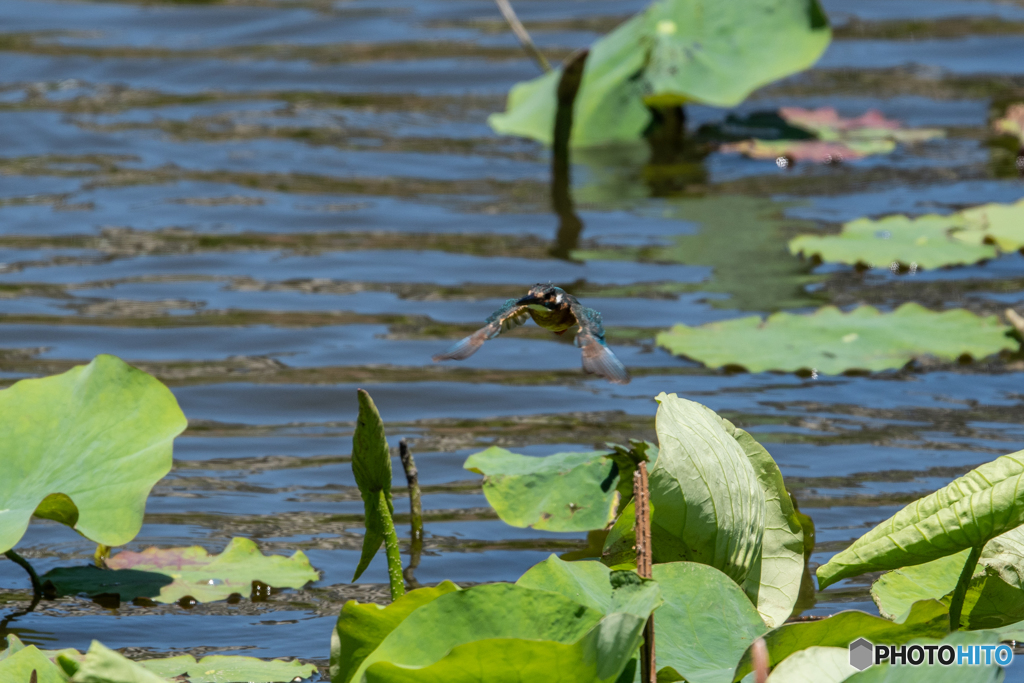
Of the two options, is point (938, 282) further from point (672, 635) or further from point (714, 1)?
point (672, 635)

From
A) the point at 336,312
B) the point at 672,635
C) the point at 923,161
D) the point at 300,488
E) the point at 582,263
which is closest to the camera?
the point at 672,635

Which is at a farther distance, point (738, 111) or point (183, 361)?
point (738, 111)

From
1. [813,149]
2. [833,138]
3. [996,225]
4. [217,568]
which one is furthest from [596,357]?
[833,138]

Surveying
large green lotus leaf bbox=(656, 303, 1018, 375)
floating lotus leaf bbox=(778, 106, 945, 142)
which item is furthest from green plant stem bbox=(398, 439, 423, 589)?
floating lotus leaf bbox=(778, 106, 945, 142)

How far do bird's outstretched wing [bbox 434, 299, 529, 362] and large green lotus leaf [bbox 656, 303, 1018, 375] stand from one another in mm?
1124

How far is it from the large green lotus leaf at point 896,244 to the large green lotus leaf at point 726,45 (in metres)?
0.70

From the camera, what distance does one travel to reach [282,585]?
5.48ft

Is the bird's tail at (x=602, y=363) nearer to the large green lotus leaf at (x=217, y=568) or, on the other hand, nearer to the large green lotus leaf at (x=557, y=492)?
the large green lotus leaf at (x=557, y=492)

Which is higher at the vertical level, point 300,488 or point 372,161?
point 372,161

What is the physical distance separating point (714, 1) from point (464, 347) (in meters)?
3.11

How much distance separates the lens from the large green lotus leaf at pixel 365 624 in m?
1.14

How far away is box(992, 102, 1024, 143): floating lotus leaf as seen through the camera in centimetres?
394

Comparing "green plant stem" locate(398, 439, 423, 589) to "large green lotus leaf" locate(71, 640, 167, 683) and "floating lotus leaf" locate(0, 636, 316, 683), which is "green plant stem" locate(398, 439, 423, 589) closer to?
"floating lotus leaf" locate(0, 636, 316, 683)

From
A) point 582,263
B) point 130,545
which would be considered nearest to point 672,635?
point 130,545
